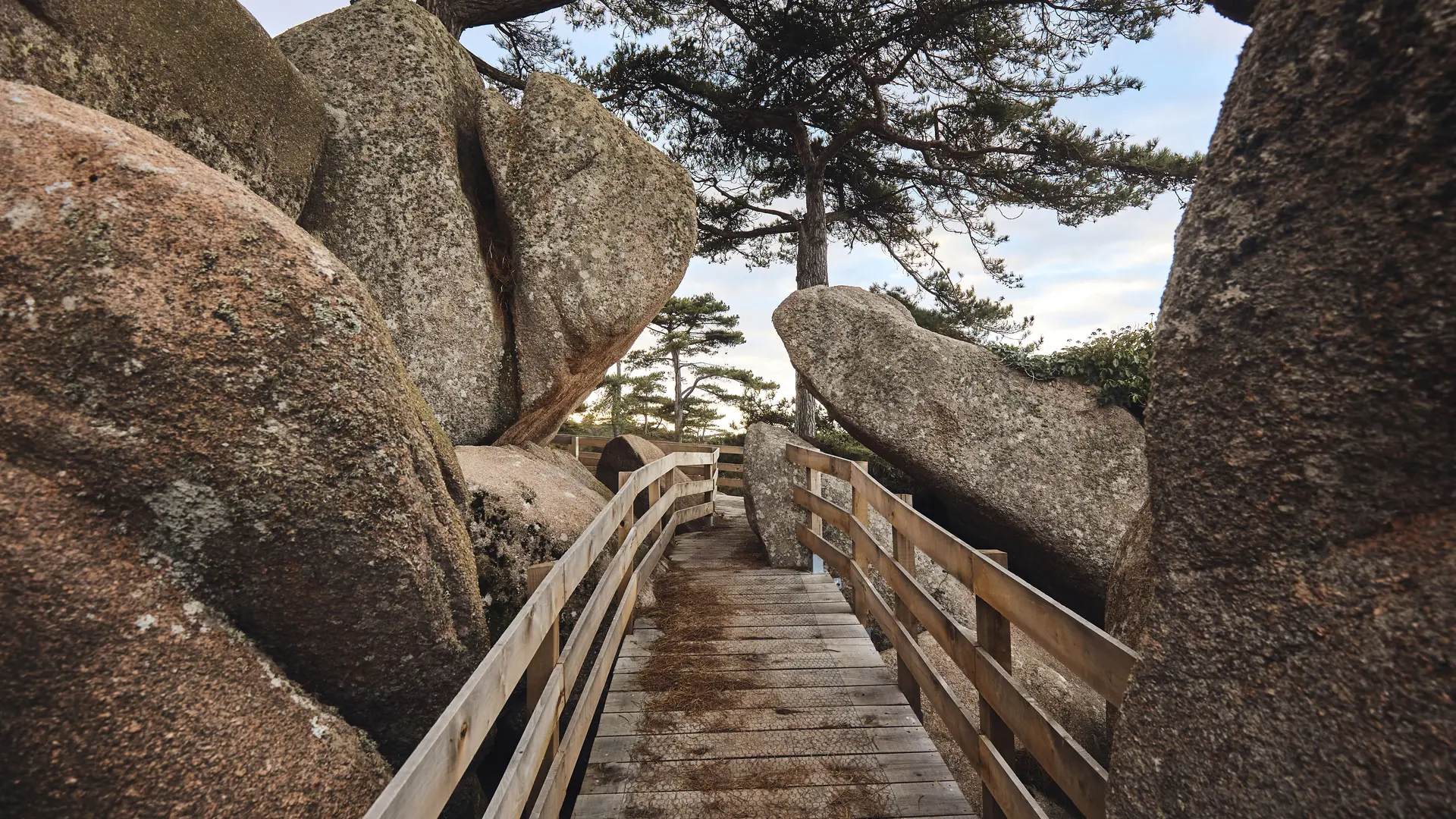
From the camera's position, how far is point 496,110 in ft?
21.0

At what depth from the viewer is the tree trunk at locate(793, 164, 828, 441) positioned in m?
11.3

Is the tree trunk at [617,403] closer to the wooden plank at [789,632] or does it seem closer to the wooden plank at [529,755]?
the wooden plank at [789,632]

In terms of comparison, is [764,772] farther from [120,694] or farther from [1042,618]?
[120,694]

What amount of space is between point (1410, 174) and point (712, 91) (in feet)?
34.0

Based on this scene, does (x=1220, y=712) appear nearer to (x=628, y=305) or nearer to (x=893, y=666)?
(x=893, y=666)

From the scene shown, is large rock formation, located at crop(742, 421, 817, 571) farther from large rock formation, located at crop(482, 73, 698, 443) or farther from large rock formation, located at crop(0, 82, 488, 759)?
large rock formation, located at crop(0, 82, 488, 759)

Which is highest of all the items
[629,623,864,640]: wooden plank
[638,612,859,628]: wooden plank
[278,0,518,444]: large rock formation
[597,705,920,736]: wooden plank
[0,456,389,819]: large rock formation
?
[278,0,518,444]: large rock formation

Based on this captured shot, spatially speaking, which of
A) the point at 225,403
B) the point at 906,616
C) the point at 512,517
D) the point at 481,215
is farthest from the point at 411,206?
the point at 906,616

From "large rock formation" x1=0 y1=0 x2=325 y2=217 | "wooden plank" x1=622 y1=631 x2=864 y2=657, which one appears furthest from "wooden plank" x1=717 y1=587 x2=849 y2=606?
"large rock formation" x1=0 y1=0 x2=325 y2=217

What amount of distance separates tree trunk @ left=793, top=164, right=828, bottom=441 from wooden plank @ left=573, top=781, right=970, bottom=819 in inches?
333

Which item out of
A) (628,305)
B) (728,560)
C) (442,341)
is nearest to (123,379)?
(442,341)

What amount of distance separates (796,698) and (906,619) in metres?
0.78

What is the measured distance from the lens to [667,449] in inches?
534

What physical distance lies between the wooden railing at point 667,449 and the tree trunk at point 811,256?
1.72 meters
